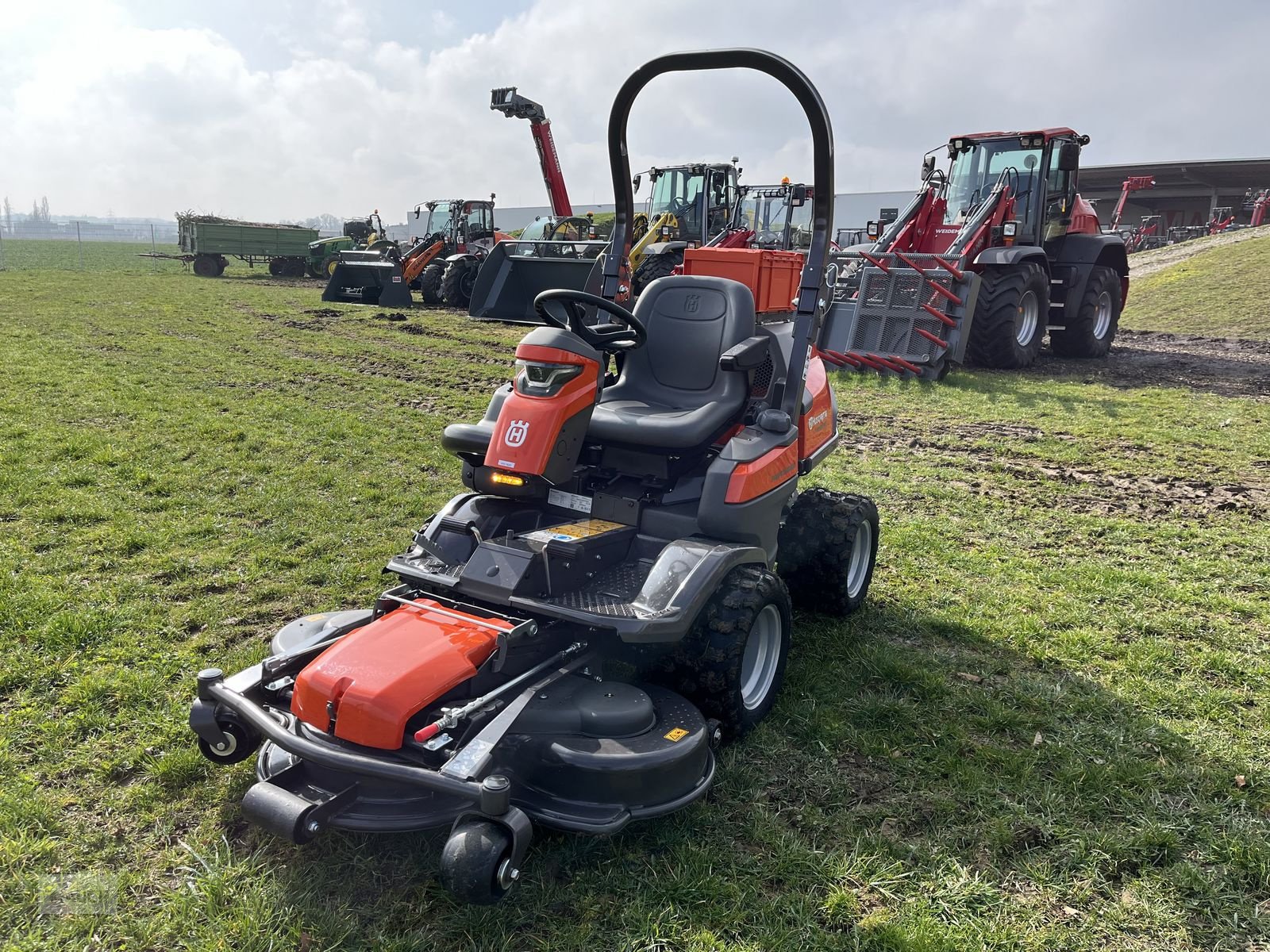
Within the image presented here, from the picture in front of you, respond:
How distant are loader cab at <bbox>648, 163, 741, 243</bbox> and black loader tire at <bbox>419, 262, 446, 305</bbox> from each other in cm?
590

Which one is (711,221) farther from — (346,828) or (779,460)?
(346,828)

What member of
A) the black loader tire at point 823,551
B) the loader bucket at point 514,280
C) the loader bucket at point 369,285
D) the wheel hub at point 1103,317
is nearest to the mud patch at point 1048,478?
the black loader tire at point 823,551

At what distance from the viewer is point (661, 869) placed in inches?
105

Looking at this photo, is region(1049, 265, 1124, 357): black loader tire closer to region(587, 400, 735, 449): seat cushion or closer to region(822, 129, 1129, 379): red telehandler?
region(822, 129, 1129, 379): red telehandler

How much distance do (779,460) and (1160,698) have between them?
188cm

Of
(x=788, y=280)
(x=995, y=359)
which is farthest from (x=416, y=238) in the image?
(x=788, y=280)

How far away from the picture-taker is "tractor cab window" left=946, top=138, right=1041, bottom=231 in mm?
11828

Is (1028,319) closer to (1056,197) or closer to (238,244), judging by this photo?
(1056,197)

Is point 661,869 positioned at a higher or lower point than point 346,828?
lower

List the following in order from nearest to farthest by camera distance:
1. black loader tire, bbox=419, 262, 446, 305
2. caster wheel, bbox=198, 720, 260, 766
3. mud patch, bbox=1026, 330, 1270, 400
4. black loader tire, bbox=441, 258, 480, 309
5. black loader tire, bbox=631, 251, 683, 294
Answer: caster wheel, bbox=198, 720, 260, 766, mud patch, bbox=1026, 330, 1270, 400, black loader tire, bbox=631, 251, 683, 294, black loader tire, bbox=441, 258, 480, 309, black loader tire, bbox=419, 262, 446, 305

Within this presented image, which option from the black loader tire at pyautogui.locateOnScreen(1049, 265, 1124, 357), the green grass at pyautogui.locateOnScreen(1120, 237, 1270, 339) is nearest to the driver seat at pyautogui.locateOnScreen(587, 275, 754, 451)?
the black loader tire at pyautogui.locateOnScreen(1049, 265, 1124, 357)

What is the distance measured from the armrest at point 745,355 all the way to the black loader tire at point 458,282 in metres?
16.2

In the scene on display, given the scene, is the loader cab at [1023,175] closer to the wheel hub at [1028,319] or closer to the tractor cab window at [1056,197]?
the tractor cab window at [1056,197]

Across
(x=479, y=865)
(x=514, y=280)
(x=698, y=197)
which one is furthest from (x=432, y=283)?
(x=479, y=865)
